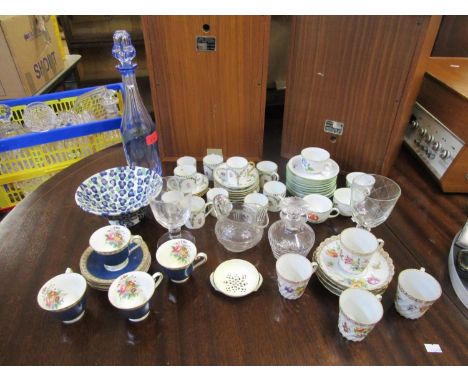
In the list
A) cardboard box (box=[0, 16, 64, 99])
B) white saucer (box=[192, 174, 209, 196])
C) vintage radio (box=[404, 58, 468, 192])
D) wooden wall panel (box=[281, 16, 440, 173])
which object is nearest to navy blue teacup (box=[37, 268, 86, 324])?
white saucer (box=[192, 174, 209, 196])

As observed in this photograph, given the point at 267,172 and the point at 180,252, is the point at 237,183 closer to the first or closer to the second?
the point at 267,172

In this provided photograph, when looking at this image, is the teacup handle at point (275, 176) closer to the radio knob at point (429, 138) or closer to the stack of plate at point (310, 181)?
the stack of plate at point (310, 181)

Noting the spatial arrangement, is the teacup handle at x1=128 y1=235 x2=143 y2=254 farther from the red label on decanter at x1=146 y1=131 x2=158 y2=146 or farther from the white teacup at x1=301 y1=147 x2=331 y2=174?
the white teacup at x1=301 y1=147 x2=331 y2=174

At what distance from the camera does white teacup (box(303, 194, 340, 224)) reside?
790 mm

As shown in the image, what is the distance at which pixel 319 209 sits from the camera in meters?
0.82

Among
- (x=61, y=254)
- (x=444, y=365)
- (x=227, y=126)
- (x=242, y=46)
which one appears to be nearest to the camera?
(x=444, y=365)

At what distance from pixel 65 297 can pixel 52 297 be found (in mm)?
21

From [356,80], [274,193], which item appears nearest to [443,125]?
[356,80]

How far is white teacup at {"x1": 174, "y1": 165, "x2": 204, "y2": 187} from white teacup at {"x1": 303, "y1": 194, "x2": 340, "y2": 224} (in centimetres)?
28

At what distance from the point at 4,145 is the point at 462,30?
1604 millimetres

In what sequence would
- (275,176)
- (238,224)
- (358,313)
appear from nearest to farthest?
(358,313), (238,224), (275,176)

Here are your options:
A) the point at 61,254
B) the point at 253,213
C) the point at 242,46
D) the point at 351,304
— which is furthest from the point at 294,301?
the point at 242,46

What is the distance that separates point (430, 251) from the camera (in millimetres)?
742

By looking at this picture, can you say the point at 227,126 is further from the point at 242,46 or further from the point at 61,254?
the point at 61,254
